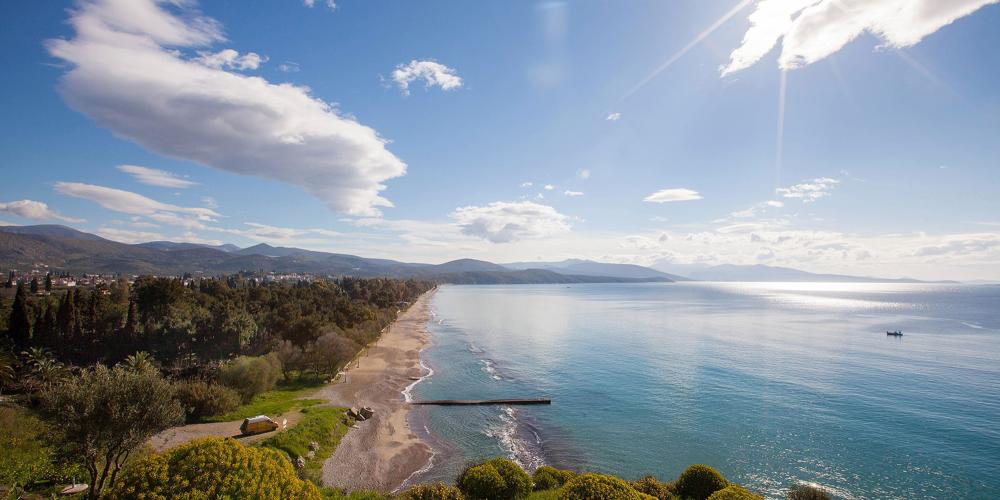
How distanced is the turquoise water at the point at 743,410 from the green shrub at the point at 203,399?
1699 cm

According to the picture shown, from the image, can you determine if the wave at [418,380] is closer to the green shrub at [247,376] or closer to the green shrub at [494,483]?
the green shrub at [247,376]

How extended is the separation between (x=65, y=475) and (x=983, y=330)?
538ft

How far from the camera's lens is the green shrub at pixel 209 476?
1205 centimetres

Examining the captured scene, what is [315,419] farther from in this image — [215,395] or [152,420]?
[152,420]

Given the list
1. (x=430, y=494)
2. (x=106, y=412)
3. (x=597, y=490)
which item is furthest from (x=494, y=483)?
(x=106, y=412)

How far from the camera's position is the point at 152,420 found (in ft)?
60.7

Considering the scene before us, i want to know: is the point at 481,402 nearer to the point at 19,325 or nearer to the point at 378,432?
the point at 378,432

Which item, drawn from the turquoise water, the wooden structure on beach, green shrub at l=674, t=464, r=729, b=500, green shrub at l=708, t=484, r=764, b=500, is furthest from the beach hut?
green shrub at l=708, t=484, r=764, b=500

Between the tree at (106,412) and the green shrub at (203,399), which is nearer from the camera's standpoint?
the tree at (106,412)

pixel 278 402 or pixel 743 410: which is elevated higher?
pixel 743 410

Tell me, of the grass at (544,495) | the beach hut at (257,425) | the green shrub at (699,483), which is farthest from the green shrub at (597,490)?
the beach hut at (257,425)

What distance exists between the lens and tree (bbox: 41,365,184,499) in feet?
56.4

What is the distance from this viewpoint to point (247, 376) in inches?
1651

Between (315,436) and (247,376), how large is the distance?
13468 mm
